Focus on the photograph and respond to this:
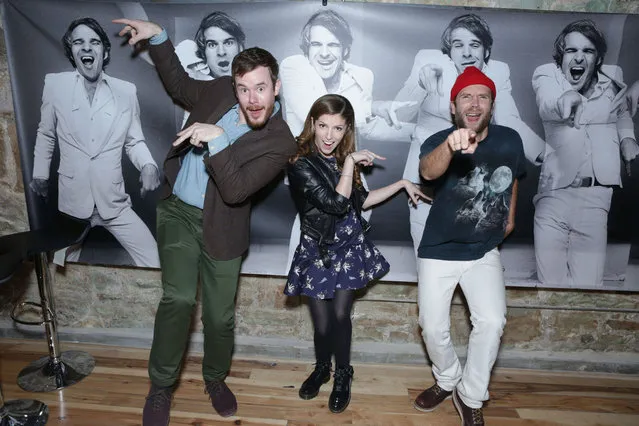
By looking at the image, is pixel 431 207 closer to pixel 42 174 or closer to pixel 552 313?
pixel 552 313

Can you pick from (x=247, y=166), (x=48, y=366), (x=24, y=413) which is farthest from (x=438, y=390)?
(x=48, y=366)

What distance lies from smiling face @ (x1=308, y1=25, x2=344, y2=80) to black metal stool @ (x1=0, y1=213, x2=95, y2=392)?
1645mm

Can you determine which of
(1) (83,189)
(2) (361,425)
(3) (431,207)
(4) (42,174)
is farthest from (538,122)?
(4) (42,174)

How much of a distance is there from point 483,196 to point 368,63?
0.96 meters

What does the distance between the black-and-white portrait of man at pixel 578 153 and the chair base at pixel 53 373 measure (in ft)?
9.46

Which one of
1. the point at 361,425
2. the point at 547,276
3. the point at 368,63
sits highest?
the point at 368,63

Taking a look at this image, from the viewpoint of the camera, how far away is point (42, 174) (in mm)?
2842

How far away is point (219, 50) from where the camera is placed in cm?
257

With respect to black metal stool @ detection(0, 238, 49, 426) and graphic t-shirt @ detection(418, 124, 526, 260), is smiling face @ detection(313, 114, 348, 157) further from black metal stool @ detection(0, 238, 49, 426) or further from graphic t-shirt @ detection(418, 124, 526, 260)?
black metal stool @ detection(0, 238, 49, 426)

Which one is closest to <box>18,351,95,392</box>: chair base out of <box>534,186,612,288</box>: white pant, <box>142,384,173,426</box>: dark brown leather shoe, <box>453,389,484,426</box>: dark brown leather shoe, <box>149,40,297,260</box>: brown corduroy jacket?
<box>142,384,173,426</box>: dark brown leather shoe

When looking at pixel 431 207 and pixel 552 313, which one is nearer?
pixel 431 207

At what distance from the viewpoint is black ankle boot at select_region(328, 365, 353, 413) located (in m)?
2.51

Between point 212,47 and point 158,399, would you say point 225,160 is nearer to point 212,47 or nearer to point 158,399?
point 212,47

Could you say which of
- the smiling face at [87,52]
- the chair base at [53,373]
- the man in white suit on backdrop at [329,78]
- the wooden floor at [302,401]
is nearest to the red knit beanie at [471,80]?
the man in white suit on backdrop at [329,78]
